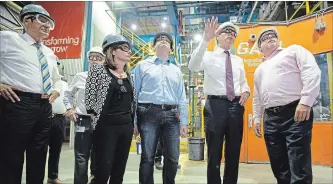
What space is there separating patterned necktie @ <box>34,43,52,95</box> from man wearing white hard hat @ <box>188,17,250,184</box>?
142 cm

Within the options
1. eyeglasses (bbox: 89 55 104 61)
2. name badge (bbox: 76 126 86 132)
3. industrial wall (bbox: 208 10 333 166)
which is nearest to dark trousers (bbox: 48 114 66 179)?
name badge (bbox: 76 126 86 132)

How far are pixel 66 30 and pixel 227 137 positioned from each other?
7.84 metres

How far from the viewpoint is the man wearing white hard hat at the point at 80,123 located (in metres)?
3.05

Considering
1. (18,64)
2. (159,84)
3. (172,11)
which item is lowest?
(159,84)

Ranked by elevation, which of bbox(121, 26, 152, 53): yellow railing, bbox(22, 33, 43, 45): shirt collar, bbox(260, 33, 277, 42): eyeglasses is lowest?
bbox(22, 33, 43, 45): shirt collar

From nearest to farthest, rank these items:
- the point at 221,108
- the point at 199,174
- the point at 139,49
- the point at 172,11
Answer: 1. the point at 221,108
2. the point at 199,174
3. the point at 172,11
4. the point at 139,49

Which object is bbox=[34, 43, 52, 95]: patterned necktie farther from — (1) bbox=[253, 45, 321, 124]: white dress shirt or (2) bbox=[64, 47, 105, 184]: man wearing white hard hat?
(1) bbox=[253, 45, 321, 124]: white dress shirt

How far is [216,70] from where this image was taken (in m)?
2.71

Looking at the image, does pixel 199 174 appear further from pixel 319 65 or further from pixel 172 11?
pixel 172 11

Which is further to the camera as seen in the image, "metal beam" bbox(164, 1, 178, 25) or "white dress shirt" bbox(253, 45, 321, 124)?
"metal beam" bbox(164, 1, 178, 25)

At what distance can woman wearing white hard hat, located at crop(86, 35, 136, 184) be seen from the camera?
80.1 inches

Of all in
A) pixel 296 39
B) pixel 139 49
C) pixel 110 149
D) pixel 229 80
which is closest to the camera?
pixel 110 149

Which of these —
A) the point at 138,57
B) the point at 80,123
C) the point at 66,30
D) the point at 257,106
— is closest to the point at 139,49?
the point at 138,57

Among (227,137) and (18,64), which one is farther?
(227,137)
